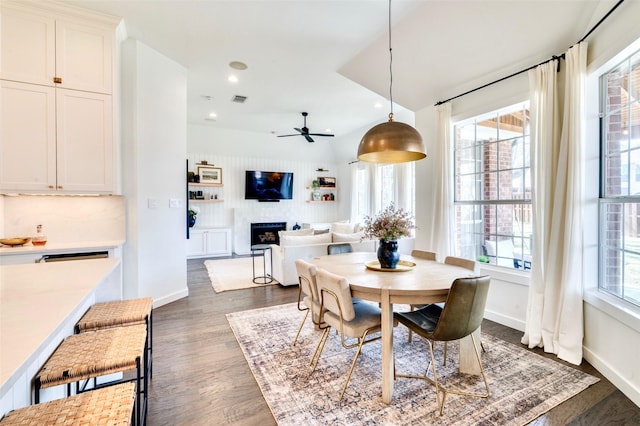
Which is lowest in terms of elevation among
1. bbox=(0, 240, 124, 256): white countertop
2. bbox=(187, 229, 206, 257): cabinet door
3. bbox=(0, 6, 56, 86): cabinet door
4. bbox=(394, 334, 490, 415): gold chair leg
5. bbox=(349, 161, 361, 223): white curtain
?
bbox=(394, 334, 490, 415): gold chair leg

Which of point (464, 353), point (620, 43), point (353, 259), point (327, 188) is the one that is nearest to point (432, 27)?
point (620, 43)

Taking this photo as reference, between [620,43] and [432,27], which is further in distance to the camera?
[432,27]

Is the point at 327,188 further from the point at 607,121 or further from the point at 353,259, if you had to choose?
the point at 607,121

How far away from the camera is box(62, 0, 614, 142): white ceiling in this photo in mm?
2670

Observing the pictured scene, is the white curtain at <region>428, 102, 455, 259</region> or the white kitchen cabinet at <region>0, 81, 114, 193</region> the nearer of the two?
the white kitchen cabinet at <region>0, 81, 114, 193</region>

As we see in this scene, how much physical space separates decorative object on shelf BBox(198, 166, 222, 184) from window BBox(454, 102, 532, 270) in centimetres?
593

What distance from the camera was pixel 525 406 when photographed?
6.41 ft

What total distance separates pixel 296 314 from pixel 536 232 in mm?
2685

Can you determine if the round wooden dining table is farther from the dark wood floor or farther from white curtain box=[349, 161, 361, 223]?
white curtain box=[349, 161, 361, 223]

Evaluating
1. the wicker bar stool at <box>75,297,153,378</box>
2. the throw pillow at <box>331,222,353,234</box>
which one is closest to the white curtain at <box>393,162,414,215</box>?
Answer: the throw pillow at <box>331,222,353,234</box>

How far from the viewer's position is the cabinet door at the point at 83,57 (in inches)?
114

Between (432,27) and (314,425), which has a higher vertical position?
(432,27)

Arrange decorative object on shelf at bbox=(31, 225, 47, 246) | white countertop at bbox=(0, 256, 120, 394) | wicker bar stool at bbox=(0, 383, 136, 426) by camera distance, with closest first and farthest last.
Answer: white countertop at bbox=(0, 256, 120, 394), wicker bar stool at bbox=(0, 383, 136, 426), decorative object on shelf at bbox=(31, 225, 47, 246)

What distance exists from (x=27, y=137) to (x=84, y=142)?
42cm
